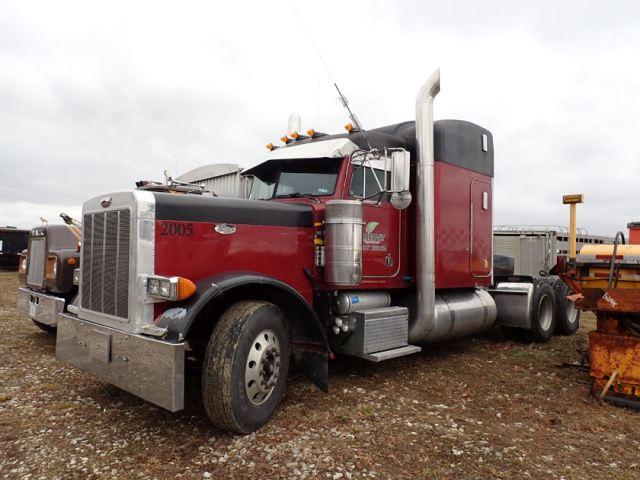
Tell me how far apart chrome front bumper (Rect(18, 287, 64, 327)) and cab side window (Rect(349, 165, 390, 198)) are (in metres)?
4.07

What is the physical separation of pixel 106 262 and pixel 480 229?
5053 millimetres

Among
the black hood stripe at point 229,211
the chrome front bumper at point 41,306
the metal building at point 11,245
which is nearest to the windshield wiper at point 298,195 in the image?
the black hood stripe at point 229,211

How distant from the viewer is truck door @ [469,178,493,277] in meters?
6.59

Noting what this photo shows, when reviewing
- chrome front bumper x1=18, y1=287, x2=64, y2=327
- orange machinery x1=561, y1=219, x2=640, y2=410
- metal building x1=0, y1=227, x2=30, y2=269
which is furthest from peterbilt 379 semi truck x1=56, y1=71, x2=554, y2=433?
metal building x1=0, y1=227, x2=30, y2=269

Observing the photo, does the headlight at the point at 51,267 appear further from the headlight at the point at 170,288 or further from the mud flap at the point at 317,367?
the mud flap at the point at 317,367

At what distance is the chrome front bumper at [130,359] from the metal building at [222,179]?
8.36ft

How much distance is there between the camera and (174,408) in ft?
10.7

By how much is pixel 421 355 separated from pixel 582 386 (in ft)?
6.72

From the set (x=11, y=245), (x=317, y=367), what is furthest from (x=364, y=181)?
(x=11, y=245)

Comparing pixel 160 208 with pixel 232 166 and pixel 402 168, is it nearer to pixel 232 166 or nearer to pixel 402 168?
pixel 402 168

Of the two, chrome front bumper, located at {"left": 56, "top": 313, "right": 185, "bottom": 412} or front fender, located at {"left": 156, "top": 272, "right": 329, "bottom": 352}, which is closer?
chrome front bumper, located at {"left": 56, "top": 313, "right": 185, "bottom": 412}

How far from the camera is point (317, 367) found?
14.5ft

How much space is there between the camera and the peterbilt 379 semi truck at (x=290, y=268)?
3596 mm

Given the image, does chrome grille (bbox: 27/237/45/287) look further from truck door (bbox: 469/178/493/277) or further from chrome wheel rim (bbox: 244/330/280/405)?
truck door (bbox: 469/178/493/277)
